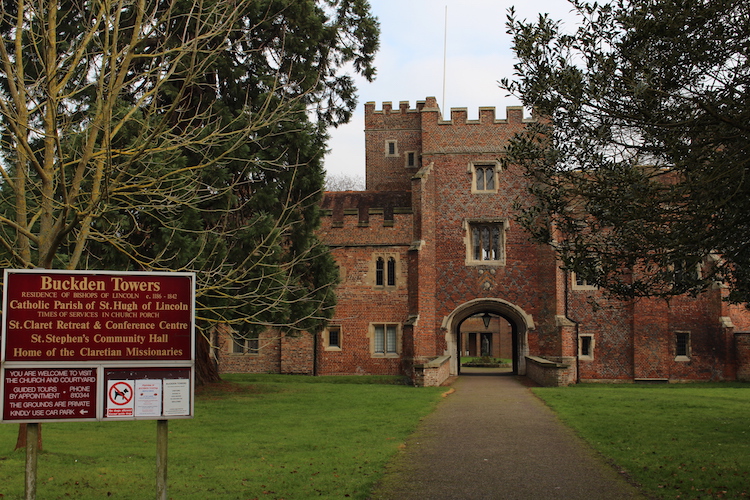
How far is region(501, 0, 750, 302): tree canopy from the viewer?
688 cm

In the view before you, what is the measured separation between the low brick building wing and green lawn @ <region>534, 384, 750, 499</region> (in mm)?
7544

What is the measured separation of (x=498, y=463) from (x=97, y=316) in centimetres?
574

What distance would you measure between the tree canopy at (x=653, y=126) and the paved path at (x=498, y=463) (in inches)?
93.6

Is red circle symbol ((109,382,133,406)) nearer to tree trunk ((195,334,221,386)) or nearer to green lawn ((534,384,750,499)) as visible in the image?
green lawn ((534,384,750,499))

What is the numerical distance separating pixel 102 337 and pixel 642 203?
519cm

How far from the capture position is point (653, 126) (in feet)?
24.3

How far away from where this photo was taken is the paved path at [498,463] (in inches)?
323

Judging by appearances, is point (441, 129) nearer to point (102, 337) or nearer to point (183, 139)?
point (183, 139)

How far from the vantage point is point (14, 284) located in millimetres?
6312

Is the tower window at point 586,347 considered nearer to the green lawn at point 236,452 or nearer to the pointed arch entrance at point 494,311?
the pointed arch entrance at point 494,311

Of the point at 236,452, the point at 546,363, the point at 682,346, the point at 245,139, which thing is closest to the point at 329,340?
the point at 546,363

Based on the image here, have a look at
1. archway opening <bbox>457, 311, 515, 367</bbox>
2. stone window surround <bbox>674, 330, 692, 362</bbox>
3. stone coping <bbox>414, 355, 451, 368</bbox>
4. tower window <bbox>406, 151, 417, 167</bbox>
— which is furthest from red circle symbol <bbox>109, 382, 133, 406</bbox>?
archway opening <bbox>457, 311, 515, 367</bbox>

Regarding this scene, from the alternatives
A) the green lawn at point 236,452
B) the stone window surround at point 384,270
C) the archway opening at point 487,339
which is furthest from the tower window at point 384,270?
the archway opening at point 487,339

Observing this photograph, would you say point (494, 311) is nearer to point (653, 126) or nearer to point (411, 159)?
point (411, 159)
